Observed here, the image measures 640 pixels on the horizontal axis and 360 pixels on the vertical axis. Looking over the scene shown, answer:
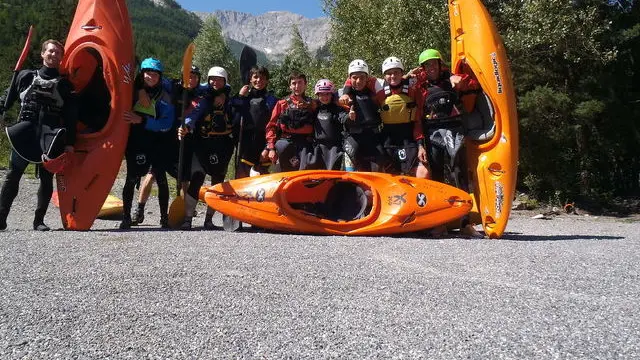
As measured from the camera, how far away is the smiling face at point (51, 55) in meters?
5.95

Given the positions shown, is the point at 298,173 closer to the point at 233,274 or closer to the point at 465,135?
the point at 465,135

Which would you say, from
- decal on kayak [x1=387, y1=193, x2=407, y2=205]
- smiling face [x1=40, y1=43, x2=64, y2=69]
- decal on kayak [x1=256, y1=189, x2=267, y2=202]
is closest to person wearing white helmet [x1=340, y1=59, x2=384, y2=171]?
decal on kayak [x1=387, y1=193, x2=407, y2=205]

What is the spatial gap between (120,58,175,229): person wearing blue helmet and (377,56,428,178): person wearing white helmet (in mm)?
2845

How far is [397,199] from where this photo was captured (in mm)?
6004

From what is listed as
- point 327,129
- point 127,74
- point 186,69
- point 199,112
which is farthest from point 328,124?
point 127,74

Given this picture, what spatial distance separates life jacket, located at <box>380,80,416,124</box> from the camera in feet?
21.1

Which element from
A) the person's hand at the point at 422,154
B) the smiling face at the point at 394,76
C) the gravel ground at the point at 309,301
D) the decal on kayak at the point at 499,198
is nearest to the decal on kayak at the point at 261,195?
the gravel ground at the point at 309,301

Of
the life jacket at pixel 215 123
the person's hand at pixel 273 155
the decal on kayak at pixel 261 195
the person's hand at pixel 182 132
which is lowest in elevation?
the decal on kayak at pixel 261 195

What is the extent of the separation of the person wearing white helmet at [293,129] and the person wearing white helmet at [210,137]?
0.59 meters

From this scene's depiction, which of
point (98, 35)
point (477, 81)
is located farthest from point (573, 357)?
point (98, 35)

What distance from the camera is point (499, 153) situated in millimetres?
6207

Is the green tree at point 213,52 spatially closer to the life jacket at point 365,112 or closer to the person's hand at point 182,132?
the person's hand at point 182,132

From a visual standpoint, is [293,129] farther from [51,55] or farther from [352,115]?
[51,55]

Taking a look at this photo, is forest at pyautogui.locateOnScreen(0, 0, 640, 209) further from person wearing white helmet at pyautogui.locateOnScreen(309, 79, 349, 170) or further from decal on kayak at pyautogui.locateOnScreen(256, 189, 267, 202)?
decal on kayak at pyautogui.locateOnScreen(256, 189, 267, 202)
